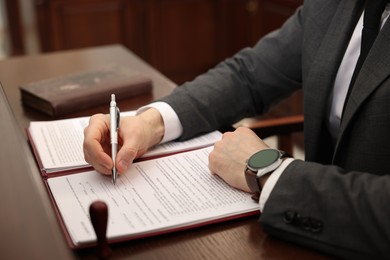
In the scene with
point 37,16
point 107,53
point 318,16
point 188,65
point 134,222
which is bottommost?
point 188,65

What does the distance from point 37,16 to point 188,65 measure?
124cm

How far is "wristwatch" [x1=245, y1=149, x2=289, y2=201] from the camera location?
97 cm

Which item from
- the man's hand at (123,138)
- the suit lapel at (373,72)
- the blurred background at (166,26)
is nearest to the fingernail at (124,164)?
the man's hand at (123,138)

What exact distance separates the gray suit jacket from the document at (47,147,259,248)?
0.33ft

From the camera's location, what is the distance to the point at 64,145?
124 centimetres

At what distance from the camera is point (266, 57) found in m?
1.49

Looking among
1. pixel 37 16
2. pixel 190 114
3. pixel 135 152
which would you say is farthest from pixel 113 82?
pixel 37 16

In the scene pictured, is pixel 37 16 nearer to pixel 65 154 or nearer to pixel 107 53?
pixel 107 53

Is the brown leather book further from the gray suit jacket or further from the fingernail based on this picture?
the fingernail

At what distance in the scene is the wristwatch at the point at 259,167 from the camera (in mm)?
972

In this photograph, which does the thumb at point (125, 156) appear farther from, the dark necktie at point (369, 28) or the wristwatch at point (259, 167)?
the dark necktie at point (369, 28)

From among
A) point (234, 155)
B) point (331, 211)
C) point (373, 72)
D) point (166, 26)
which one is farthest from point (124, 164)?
point (166, 26)

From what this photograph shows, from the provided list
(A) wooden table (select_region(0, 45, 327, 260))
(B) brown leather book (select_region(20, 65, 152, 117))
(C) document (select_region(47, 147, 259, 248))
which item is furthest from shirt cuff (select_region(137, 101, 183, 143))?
(A) wooden table (select_region(0, 45, 327, 260))

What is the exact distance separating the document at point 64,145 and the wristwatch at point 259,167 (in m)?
0.25
